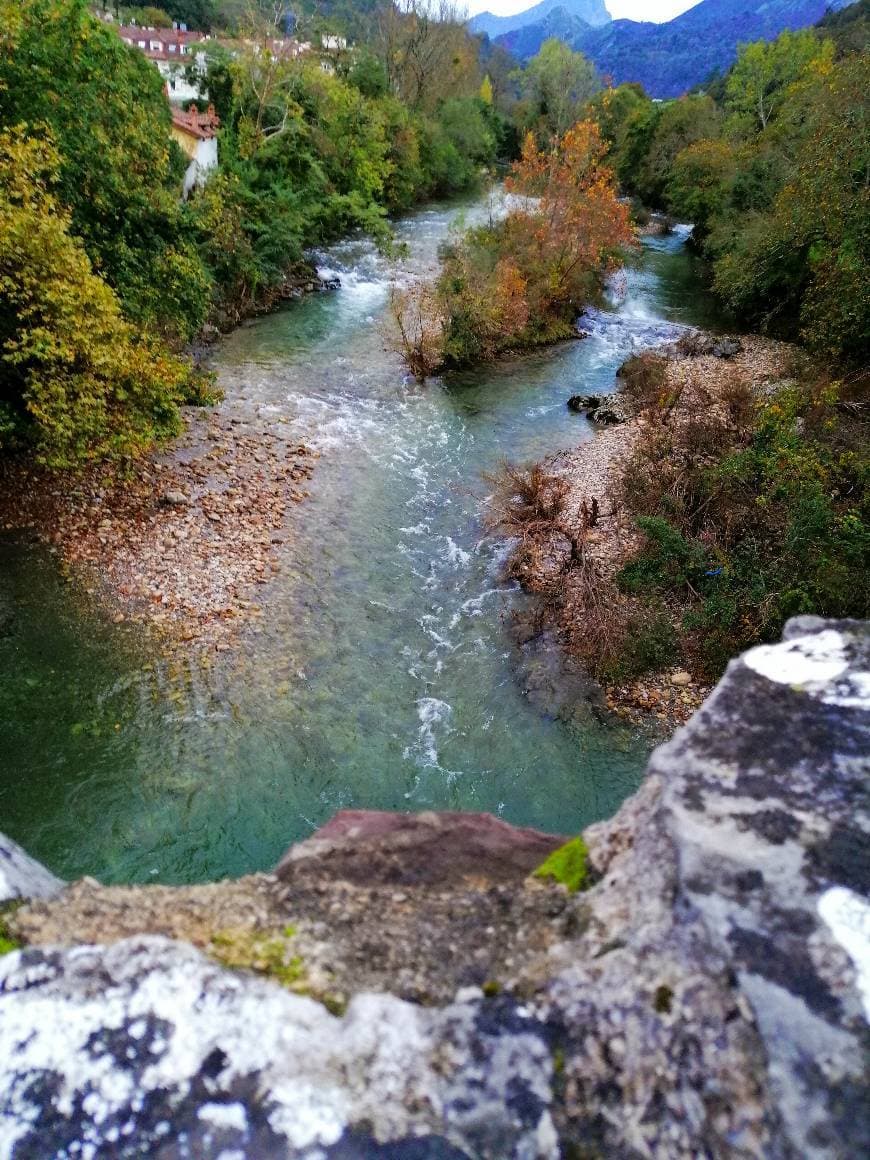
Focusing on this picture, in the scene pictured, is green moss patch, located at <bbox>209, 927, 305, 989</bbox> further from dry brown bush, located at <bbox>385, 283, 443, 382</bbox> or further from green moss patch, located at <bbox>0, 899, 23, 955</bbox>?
dry brown bush, located at <bbox>385, 283, 443, 382</bbox>

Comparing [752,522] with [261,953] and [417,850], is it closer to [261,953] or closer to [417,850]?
[417,850]

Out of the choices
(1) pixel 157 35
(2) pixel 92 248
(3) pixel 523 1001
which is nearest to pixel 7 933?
(3) pixel 523 1001

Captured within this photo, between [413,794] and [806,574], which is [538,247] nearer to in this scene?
[806,574]

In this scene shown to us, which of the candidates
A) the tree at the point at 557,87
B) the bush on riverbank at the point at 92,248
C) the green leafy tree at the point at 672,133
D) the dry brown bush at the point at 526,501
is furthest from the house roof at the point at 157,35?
the dry brown bush at the point at 526,501

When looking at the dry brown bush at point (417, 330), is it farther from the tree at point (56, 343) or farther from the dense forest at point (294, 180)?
the tree at point (56, 343)

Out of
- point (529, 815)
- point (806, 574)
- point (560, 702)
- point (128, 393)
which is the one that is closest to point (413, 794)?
point (529, 815)
